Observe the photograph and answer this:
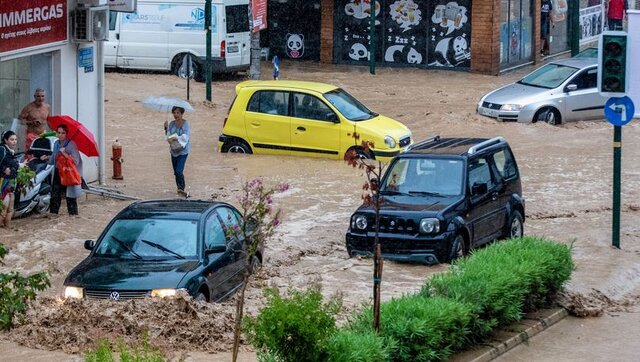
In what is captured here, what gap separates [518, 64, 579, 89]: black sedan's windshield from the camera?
2959 centimetres

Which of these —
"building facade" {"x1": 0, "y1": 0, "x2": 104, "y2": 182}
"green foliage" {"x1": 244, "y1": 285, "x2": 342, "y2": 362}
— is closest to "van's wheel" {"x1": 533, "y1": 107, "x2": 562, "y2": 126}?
"building facade" {"x1": 0, "y1": 0, "x2": 104, "y2": 182}

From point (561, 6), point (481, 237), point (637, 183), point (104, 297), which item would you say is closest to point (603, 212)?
point (637, 183)

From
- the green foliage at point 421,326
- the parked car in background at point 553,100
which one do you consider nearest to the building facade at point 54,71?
the green foliage at point 421,326

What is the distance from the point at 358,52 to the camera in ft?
127

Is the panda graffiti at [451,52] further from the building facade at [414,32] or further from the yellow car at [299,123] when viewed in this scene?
the yellow car at [299,123]

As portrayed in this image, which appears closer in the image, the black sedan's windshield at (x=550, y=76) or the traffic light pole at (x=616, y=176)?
the traffic light pole at (x=616, y=176)

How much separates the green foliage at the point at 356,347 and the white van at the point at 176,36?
23683mm

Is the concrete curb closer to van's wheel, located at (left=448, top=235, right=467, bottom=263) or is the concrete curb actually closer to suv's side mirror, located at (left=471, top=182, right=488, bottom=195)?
van's wheel, located at (left=448, top=235, right=467, bottom=263)

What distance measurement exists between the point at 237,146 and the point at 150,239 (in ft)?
34.7

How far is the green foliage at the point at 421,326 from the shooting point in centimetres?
1184

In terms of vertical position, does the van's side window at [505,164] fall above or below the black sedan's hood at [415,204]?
above

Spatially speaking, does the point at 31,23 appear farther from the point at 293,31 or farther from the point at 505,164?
the point at 293,31

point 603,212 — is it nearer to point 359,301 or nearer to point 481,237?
point 481,237

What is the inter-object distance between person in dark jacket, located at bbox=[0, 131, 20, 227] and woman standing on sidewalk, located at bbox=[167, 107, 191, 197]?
319 centimetres
